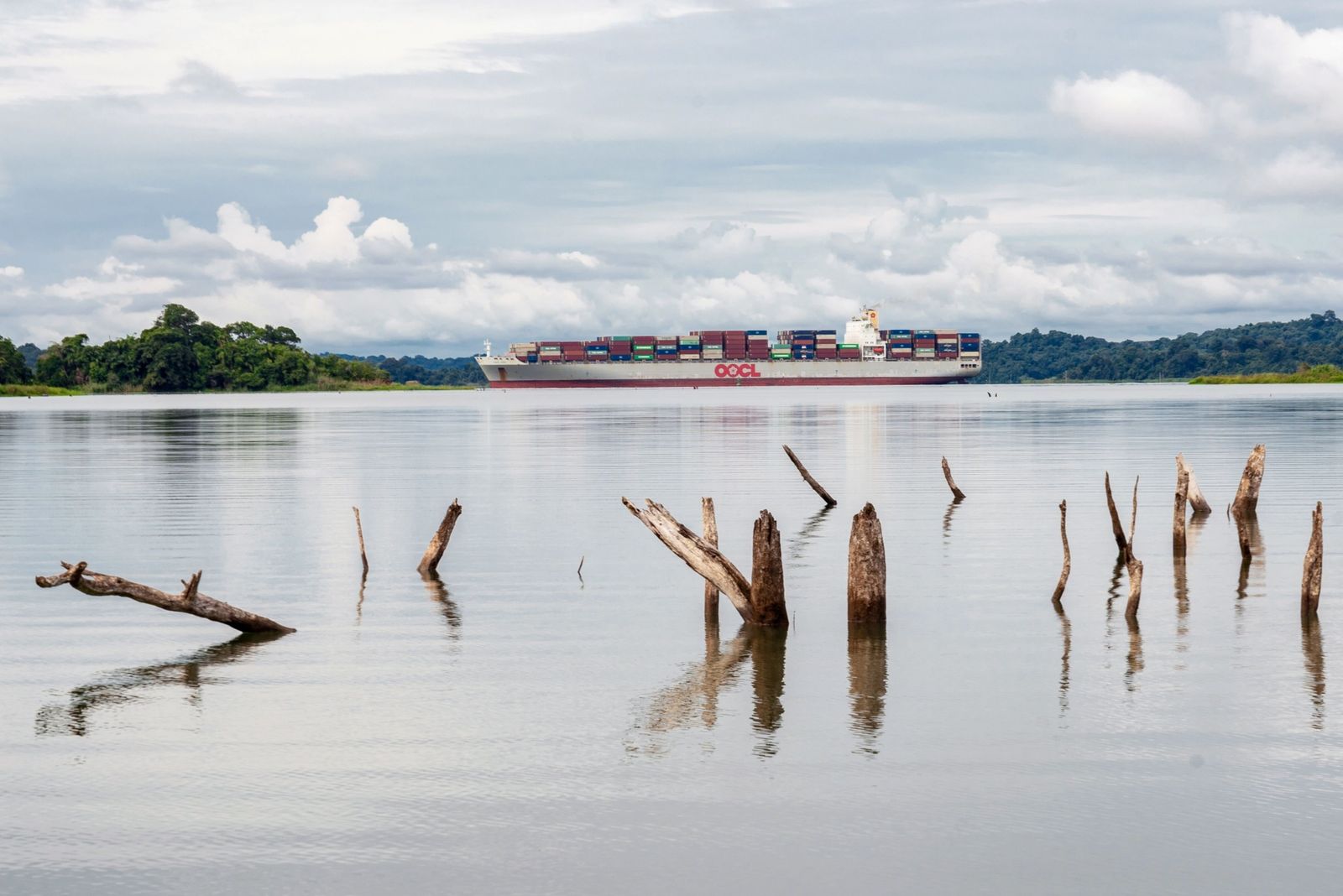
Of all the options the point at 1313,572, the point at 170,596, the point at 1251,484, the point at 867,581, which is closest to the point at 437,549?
the point at 170,596

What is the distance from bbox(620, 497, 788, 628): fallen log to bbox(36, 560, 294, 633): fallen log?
4827mm

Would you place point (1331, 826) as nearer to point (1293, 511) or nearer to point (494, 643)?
point (494, 643)

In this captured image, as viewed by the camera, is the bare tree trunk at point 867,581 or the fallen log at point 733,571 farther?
the bare tree trunk at point 867,581

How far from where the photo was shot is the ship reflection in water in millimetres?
13180

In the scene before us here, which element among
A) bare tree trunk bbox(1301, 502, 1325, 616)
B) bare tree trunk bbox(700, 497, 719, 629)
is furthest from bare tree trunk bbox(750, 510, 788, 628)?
bare tree trunk bbox(1301, 502, 1325, 616)

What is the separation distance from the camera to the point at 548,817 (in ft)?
34.2

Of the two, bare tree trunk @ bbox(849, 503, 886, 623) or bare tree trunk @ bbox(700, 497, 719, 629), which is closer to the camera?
bare tree trunk @ bbox(849, 503, 886, 623)

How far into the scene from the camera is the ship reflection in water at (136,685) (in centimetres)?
1318

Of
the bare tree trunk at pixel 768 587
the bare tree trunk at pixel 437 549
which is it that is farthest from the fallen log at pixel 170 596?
the bare tree trunk at pixel 768 587

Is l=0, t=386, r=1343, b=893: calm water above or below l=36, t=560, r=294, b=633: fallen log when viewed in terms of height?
below

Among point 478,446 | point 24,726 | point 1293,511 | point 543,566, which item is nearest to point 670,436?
point 478,446

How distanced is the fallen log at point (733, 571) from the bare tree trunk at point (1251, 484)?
41.8ft

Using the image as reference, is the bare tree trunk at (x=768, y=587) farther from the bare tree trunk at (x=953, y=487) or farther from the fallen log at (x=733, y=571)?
the bare tree trunk at (x=953, y=487)

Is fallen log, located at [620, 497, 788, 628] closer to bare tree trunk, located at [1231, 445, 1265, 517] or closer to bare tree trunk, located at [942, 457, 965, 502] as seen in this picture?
bare tree trunk, located at [1231, 445, 1265, 517]
